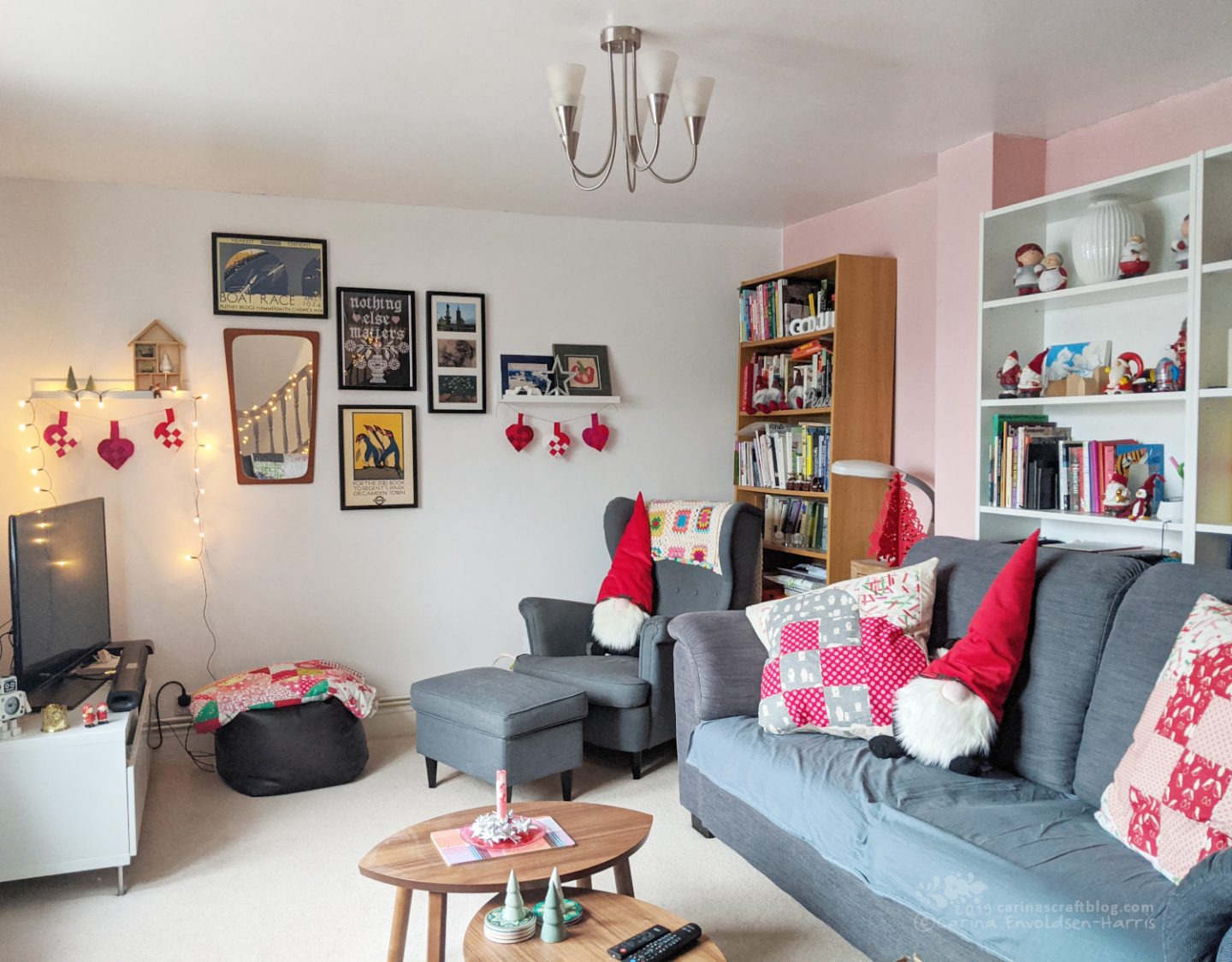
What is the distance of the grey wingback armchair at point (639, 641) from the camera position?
12.1 feet

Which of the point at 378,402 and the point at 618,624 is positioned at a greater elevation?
the point at 378,402

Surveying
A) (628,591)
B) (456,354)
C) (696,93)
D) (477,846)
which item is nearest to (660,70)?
(696,93)

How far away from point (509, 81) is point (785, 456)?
227 cm

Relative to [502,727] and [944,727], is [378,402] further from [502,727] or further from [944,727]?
[944,727]

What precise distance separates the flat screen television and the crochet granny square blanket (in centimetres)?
44

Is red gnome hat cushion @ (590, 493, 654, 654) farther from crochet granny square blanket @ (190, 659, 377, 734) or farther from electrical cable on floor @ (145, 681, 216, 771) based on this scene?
electrical cable on floor @ (145, 681, 216, 771)

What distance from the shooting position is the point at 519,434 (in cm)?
450

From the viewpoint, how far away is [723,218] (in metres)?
4.71

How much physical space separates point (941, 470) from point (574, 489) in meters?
1.74

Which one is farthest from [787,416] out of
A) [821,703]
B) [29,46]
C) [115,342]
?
[29,46]

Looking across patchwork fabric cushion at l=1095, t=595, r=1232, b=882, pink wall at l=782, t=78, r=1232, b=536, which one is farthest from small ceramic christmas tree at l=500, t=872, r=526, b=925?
Result: pink wall at l=782, t=78, r=1232, b=536

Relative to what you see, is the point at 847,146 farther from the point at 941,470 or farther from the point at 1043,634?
the point at 1043,634

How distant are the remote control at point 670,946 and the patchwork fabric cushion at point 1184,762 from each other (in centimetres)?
88

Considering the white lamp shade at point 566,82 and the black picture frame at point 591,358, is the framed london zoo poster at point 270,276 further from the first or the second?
the white lamp shade at point 566,82
